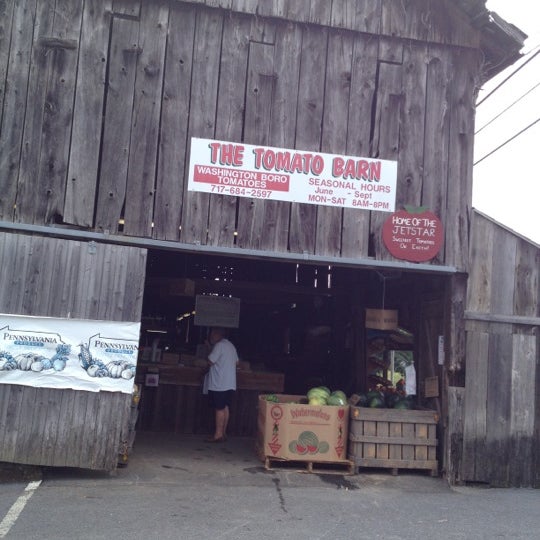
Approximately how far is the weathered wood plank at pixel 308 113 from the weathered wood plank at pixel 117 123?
2146 millimetres

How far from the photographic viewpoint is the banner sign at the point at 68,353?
25.4ft

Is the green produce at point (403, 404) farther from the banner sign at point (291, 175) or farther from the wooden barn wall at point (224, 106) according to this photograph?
the banner sign at point (291, 175)

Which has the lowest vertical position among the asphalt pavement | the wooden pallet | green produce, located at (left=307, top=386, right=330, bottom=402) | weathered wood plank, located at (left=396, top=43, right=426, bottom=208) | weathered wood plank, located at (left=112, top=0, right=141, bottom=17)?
the asphalt pavement

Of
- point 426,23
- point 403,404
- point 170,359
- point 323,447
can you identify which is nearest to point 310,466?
point 323,447

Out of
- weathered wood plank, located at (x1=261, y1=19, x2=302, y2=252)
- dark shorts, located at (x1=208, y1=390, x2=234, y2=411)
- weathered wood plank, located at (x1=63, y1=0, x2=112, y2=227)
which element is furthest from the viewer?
dark shorts, located at (x1=208, y1=390, x2=234, y2=411)

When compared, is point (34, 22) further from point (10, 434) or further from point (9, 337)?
point (10, 434)

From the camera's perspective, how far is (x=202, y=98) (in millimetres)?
8578

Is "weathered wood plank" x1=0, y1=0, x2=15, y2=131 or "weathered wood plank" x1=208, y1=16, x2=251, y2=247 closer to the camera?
"weathered wood plank" x1=0, y1=0, x2=15, y2=131

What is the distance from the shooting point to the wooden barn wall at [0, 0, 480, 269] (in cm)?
823

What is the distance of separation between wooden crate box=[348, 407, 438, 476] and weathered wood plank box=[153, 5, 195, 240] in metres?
3.46

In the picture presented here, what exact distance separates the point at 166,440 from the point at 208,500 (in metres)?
3.34

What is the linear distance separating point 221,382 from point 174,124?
4128 millimetres

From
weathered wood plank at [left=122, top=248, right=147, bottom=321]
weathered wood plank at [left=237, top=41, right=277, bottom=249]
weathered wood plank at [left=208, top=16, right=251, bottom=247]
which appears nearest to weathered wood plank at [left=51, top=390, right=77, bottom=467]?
weathered wood plank at [left=122, top=248, right=147, bottom=321]

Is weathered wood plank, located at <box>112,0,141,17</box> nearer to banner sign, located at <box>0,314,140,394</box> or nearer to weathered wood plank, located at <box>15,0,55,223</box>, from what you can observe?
weathered wood plank, located at <box>15,0,55,223</box>
